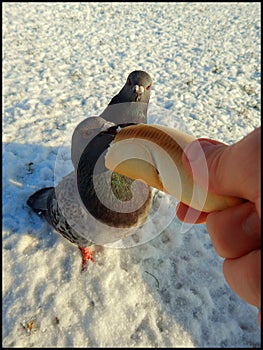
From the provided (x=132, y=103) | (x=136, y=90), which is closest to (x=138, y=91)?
(x=136, y=90)

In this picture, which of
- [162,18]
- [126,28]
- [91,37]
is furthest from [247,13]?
[91,37]

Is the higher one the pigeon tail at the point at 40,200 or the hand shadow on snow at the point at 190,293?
the pigeon tail at the point at 40,200

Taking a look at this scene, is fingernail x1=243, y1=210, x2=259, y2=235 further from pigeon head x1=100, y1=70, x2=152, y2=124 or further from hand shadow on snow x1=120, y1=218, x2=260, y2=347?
pigeon head x1=100, y1=70, x2=152, y2=124

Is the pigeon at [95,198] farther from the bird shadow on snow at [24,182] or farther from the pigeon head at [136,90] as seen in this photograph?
the pigeon head at [136,90]

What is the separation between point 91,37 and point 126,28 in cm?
143

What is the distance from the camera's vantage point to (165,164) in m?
1.84

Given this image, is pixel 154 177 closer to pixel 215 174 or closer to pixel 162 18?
pixel 215 174

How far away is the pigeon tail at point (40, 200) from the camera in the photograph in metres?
4.31

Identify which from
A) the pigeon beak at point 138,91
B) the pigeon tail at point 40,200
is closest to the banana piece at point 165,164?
the pigeon tail at point 40,200

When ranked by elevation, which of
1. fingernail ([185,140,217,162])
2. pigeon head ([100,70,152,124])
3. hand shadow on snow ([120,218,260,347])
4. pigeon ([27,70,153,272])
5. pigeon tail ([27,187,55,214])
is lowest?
hand shadow on snow ([120,218,260,347])

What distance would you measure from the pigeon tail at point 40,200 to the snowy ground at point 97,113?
13 centimetres

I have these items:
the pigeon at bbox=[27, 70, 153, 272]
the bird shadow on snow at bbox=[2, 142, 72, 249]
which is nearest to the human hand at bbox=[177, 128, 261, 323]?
the pigeon at bbox=[27, 70, 153, 272]

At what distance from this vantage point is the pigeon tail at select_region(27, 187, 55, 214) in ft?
14.1

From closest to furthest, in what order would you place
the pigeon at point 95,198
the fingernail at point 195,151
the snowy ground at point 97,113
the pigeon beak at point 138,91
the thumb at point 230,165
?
the thumb at point 230,165 → the fingernail at point 195,151 → the pigeon at point 95,198 → the snowy ground at point 97,113 → the pigeon beak at point 138,91
